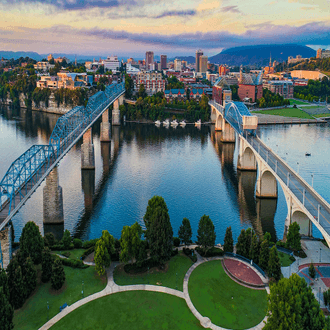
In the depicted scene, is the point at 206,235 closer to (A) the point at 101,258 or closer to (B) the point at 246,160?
(A) the point at 101,258

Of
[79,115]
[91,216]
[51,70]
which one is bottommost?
[91,216]

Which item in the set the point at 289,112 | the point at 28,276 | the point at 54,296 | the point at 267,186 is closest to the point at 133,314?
the point at 54,296

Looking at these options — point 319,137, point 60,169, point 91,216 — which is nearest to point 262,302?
point 91,216

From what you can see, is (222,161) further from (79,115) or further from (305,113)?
(305,113)

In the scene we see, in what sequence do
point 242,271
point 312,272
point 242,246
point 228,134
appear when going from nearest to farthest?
point 312,272 → point 242,271 → point 242,246 → point 228,134

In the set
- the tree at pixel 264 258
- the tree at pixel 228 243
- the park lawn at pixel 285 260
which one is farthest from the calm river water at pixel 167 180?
the tree at pixel 264 258

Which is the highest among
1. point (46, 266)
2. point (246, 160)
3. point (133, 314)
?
point (246, 160)

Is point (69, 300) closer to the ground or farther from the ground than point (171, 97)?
closer to the ground
